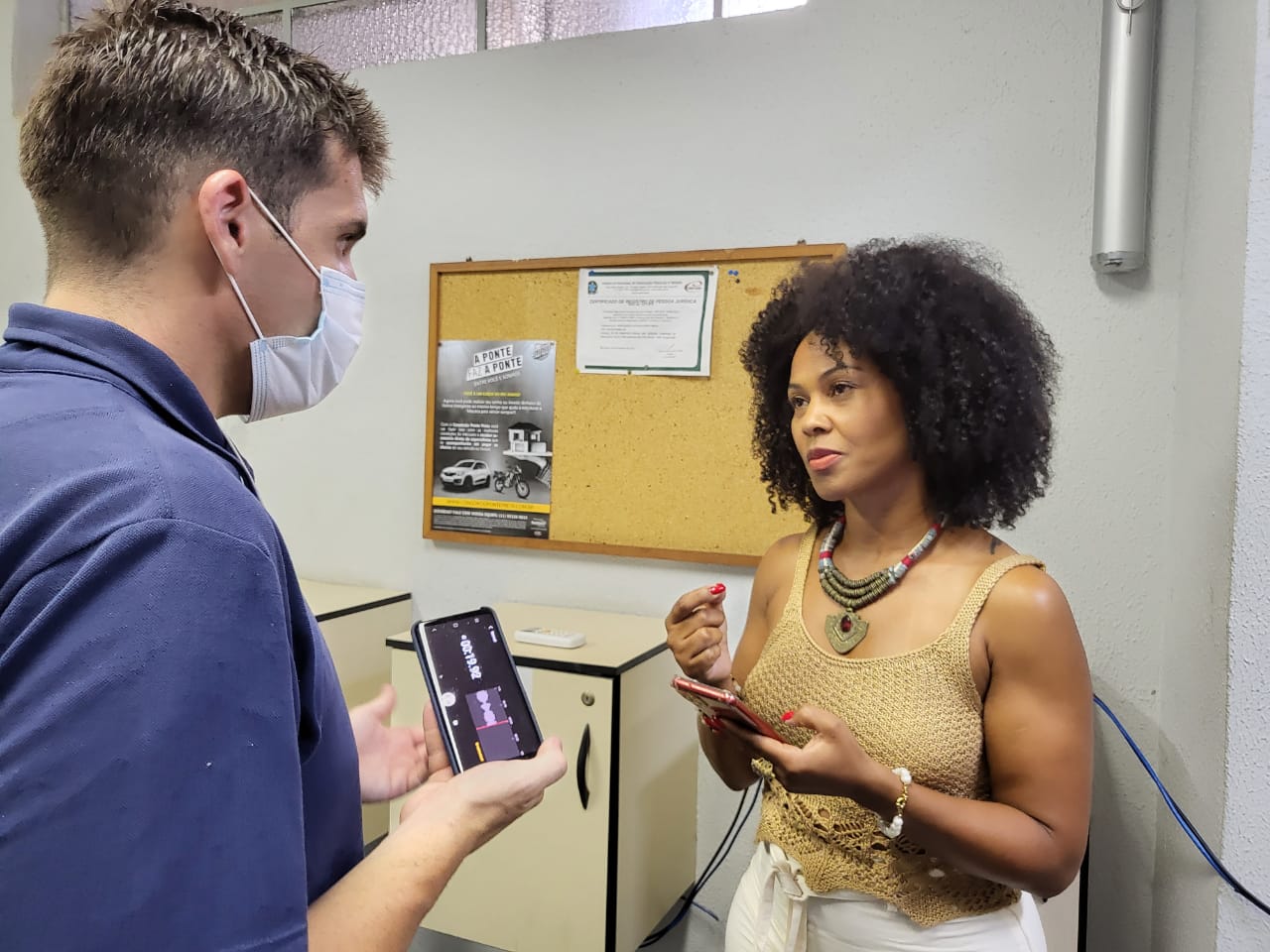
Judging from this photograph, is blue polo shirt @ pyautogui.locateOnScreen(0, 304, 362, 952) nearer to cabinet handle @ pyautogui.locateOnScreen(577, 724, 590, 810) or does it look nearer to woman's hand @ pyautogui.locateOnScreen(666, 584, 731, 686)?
woman's hand @ pyautogui.locateOnScreen(666, 584, 731, 686)

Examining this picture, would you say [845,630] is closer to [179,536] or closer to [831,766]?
[831,766]

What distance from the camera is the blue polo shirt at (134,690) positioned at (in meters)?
0.43

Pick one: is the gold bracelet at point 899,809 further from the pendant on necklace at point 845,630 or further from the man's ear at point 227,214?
the man's ear at point 227,214

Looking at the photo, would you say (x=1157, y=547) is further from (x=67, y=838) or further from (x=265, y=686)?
(x=67, y=838)

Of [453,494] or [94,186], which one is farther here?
[453,494]

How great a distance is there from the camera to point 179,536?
0.48 metres

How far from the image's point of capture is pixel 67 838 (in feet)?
1.42

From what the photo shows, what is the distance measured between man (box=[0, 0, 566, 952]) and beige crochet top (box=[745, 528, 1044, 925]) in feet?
1.34

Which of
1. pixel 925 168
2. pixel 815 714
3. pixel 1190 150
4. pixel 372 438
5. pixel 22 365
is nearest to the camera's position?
pixel 22 365

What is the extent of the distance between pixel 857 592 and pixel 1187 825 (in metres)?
0.79

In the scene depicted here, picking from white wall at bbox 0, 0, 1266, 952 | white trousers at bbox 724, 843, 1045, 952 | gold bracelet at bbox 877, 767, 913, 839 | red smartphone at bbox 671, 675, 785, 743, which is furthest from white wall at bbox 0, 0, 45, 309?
gold bracelet at bbox 877, 767, 913, 839

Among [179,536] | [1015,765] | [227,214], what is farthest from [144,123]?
[1015,765]

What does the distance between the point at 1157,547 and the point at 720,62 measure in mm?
1476

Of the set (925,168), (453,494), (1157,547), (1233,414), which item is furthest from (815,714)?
(453,494)
